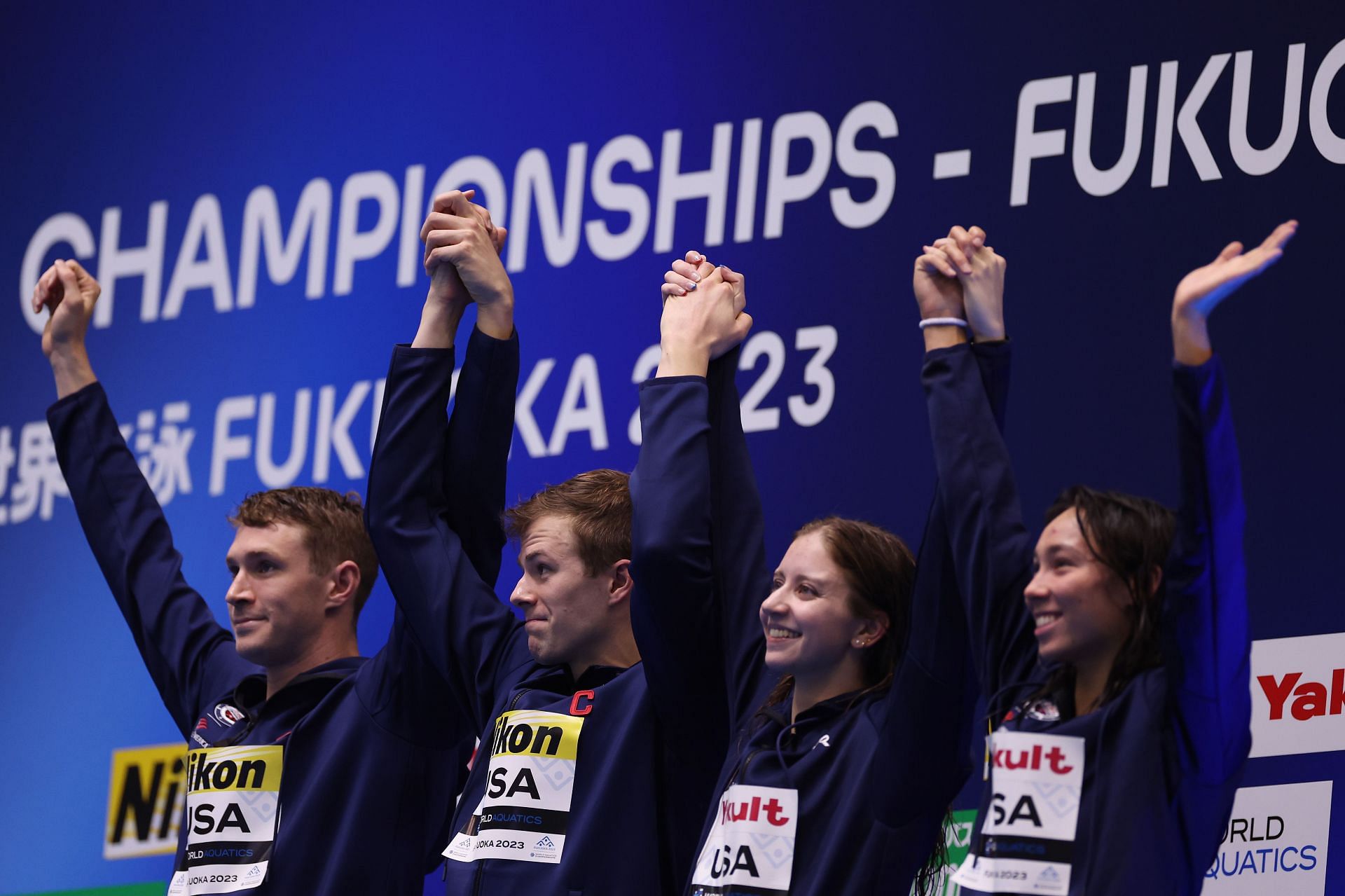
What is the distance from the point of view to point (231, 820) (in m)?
3.25

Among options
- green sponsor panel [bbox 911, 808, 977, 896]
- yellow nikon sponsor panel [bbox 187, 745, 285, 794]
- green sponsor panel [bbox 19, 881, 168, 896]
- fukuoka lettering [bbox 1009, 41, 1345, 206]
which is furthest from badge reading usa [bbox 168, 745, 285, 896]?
fukuoka lettering [bbox 1009, 41, 1345, 206]

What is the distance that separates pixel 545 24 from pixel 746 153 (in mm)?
732

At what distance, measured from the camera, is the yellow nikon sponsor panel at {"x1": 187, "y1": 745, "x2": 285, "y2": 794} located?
3.27m

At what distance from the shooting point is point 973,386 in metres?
2.57

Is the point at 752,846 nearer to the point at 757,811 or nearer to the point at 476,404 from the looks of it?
the point at 757,811

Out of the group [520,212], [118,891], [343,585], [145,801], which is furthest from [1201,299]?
[118,891]

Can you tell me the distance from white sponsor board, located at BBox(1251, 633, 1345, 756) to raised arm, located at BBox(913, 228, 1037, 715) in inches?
37.1

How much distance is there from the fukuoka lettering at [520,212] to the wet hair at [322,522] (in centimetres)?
102

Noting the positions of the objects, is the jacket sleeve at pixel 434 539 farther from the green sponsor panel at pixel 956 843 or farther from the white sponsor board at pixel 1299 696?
the white sponsor board at pixel 1299 696

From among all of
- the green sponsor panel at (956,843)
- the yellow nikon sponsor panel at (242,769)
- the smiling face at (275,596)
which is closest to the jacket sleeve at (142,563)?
the smiling face at (275,596)

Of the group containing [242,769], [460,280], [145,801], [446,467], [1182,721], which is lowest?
[145,801]

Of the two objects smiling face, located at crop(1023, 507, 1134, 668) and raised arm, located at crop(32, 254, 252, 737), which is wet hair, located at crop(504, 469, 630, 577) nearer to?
raised arm, located at crop(32, 254, 252, 737)

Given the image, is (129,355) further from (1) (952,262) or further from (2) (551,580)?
(1) (952,262)

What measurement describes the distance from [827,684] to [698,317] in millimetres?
620
